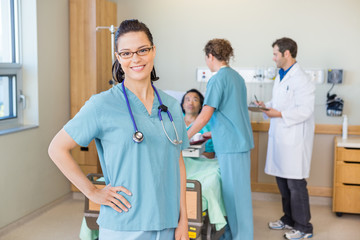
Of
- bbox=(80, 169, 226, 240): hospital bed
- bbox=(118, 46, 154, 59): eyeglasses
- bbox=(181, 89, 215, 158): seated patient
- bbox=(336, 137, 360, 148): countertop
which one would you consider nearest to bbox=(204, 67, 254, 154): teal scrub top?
bbox=(80, 169, 226, 240): hospital bed

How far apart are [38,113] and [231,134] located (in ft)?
5.53

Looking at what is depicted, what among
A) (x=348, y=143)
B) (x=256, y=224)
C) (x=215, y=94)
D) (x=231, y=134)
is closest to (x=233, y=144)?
(x=231, y=134)

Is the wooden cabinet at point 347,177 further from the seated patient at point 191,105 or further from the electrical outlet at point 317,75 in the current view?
the seated patient at point 191,105

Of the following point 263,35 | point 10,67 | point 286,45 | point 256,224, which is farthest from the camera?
point 263,35

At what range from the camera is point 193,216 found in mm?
2426

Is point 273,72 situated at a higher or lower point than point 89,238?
higher

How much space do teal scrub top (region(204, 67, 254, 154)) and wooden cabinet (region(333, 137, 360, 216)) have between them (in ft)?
3.99

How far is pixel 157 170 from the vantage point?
130 cm

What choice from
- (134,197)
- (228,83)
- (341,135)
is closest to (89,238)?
(228,83)

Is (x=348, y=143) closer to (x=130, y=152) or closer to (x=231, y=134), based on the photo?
(x=231, y=134)

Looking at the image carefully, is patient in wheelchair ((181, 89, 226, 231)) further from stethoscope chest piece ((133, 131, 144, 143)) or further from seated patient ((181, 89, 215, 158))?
stethoscope chest piece ((133, 131, 144, 143))

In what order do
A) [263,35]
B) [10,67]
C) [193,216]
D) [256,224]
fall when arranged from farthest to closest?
[263,35], [256,224], [10,67], [193,216]

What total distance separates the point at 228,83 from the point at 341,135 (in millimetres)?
1738

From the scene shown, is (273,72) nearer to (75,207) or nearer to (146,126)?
(75,207)
